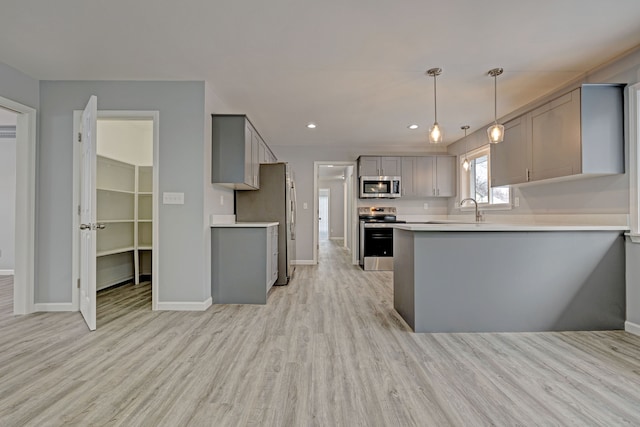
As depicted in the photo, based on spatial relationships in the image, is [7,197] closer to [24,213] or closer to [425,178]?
[24,213]

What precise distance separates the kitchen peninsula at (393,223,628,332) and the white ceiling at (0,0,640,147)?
150 centimetres

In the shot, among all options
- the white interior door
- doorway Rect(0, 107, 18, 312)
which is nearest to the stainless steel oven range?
the white interior door

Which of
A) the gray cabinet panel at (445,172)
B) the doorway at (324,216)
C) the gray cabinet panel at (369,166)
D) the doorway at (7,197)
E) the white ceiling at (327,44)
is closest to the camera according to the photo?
the white ceiling at (327,44)

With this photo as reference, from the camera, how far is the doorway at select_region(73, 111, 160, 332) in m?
3.98

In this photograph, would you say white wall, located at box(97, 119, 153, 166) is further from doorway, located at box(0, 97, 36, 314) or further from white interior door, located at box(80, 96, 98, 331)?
white interior door, located at box(80, 96, 98, 331)

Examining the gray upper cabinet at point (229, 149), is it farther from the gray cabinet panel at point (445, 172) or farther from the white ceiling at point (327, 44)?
the gray cabinet panel at point (445, 172)

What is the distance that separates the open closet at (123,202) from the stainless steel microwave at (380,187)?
3569mm

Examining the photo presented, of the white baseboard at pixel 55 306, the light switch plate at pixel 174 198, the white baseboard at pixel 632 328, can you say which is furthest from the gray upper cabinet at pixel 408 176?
the white baseboard at pixel 55 306

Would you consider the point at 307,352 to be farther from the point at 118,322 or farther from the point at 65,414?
the point at 118,322

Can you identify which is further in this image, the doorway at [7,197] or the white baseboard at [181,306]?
the doorway at [7,197]

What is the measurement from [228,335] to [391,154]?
14.9 ft

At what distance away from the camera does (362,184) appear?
5.70 m

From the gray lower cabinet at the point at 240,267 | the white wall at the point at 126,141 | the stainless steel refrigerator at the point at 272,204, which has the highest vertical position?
the white wall at the point at 126,141

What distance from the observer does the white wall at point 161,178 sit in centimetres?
314
